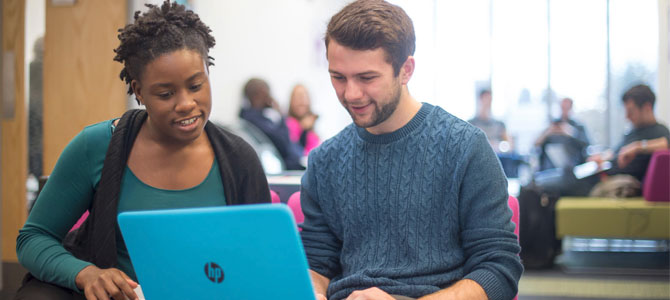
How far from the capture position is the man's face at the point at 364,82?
1.37 metres

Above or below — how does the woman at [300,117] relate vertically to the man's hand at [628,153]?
above

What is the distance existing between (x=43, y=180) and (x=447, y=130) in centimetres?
105

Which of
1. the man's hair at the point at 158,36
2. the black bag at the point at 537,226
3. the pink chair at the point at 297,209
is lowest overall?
the black bag at the point at 537,226

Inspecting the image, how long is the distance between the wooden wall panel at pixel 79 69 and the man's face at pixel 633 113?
3840 millimetres

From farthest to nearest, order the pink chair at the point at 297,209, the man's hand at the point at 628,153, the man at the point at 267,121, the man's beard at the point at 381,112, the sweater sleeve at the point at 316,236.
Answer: the man at the point at 267,121, the man's hand at the point at 628,153, the pink chair at the point at 297,209, the sweater sleeve at the point at 316,236, the man's beard at the point at 381,112

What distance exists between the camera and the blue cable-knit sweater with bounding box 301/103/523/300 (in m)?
1.33

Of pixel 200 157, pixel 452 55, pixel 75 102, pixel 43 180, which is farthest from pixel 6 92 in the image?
pixel 452 55

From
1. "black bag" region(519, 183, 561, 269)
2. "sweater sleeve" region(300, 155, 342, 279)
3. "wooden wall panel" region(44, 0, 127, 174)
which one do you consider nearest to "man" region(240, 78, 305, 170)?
"black bag" region(519, 183, 561, 269)

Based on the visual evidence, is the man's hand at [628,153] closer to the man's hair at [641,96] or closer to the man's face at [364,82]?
the man's hair at [641,96]

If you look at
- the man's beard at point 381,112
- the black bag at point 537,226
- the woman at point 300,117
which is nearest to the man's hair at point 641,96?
the black bag at point 537,226

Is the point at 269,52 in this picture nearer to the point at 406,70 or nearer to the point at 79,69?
the point at 79,69

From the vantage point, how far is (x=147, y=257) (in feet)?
3.32

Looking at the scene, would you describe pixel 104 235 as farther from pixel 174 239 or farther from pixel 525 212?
pixel 525 212

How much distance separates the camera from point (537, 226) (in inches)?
175
